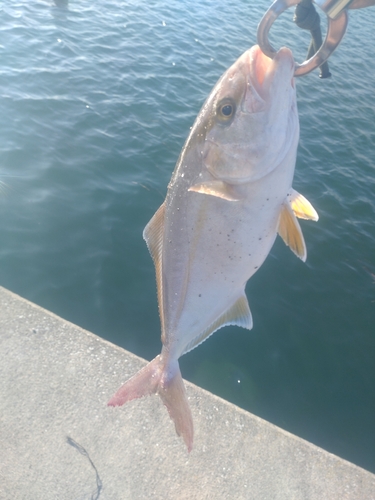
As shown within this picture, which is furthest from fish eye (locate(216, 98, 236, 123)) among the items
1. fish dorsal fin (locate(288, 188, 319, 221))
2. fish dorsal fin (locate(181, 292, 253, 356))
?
fish dorsal fin (locate(181, 292, 253, 356))

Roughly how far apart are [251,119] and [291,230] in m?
0.69

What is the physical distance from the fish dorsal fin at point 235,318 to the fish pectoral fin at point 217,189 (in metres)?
0.87

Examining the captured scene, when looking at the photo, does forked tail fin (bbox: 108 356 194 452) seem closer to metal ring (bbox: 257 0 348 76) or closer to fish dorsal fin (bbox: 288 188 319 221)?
fish dorsal fin (bbox: 288 188 319 221)

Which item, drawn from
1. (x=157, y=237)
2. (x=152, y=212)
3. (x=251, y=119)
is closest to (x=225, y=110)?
(x=251, y=119)

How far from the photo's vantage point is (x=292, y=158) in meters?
2.34

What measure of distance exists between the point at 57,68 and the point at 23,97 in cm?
198

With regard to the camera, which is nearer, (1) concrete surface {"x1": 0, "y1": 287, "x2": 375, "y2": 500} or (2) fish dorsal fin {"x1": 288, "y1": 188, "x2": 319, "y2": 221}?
(2) fish dorsal fin {"x1": 288, "y1": 188, "x2": 319, "y2": 221}

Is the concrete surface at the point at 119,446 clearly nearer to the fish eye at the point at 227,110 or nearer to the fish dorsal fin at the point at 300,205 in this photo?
the fish dorsal fin at the point at 300,205

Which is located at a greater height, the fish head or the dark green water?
the fish head

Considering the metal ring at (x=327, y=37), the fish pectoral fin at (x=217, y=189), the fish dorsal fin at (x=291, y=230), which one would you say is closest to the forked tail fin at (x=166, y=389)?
the fish dorsal fin at (x=291, y=230)

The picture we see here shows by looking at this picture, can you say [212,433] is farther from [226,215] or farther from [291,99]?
[291,99]

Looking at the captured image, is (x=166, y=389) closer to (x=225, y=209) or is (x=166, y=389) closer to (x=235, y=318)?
(x=235, y=318)

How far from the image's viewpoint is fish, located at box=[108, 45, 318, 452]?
7.18ft

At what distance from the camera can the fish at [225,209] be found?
219 centimetres
